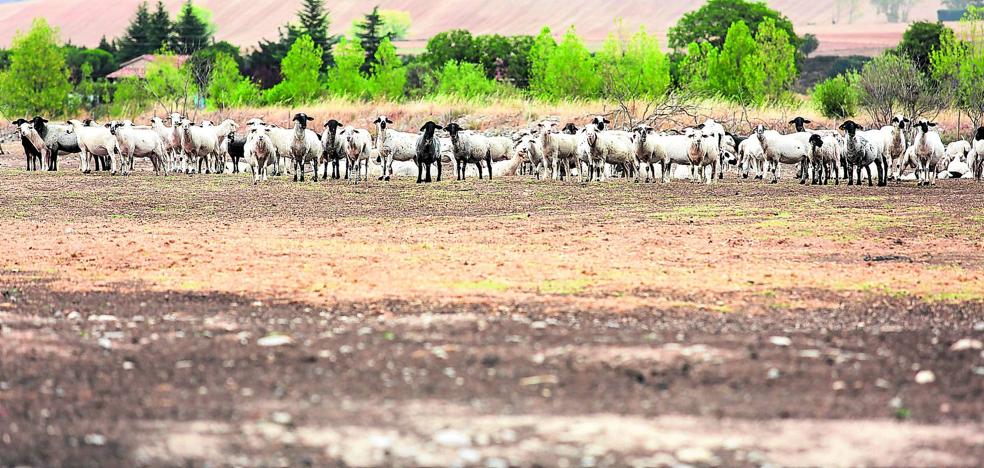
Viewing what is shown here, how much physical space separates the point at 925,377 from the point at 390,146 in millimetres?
32124

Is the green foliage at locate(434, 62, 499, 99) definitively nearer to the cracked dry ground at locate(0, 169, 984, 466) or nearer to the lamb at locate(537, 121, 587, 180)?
the lamb at locate(537, 121, 587, 180)

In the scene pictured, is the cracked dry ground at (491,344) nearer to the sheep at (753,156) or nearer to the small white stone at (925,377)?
the small white stone at (925,377)

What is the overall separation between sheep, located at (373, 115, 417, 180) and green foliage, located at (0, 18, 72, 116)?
5207cm

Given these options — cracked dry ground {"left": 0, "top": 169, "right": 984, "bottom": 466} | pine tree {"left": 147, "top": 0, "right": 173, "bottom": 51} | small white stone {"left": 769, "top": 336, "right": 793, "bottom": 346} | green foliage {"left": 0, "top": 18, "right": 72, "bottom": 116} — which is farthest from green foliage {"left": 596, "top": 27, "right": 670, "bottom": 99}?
small white stone {"left": 769, "top": 336, "right": 793, "bottom": 346}

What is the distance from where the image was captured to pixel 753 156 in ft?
134

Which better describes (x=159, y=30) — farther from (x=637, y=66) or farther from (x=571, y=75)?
(x=637, y=66)

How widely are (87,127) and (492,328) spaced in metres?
34.1

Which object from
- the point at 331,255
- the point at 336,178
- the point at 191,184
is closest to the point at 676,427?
the point at 331,255

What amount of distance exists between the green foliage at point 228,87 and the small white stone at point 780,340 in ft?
256

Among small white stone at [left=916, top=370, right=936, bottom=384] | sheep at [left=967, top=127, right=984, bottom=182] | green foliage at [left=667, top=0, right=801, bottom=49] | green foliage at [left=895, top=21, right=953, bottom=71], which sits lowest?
small white stone at [left=916, top=370, right=936, bottom=384]

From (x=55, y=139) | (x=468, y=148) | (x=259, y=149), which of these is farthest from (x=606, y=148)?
(x=55, y=139)

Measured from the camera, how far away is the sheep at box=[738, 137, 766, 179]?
40.8 m

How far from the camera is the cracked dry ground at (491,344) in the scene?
7.50 meters

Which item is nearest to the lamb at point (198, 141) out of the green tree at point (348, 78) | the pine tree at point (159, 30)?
the green tree at point (348, 78)
